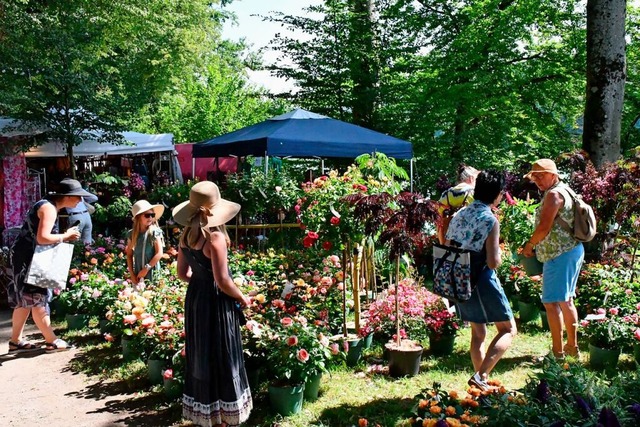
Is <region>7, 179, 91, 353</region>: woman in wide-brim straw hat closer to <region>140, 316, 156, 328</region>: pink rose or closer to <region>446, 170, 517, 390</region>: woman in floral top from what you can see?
<region>140, 316, 156, 328</region>: pink rose

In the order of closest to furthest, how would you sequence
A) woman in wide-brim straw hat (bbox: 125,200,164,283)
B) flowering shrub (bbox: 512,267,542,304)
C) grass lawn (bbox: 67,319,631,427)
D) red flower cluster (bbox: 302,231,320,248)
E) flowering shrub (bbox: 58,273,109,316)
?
grass lawn (bbox: 67,319,631,427), red flower cluster (bbox: 302,231,320,248), woman in wide-brim straw hat (bbox: 125,200,164,283), flowering shrub (bbox: 512,267,542,304), flowering shrub (bbox: 58,273,109,316)

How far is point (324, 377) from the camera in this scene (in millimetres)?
4398

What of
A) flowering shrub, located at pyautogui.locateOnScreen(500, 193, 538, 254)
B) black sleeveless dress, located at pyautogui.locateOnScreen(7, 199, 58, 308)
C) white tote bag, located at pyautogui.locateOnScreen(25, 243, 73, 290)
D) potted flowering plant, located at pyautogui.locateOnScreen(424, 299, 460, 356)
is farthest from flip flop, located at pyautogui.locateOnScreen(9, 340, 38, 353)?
flowering shrub, located at pyautogui.locateOnScreen(500, 193, 538, 254)

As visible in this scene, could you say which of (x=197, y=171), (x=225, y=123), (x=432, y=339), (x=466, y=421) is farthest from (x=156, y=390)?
(x=225, y=123)

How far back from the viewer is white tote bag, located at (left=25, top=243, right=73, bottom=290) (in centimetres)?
516

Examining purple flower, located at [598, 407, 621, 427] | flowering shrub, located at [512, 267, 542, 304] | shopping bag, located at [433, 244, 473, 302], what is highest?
shopping bag, located at [433, 244, 473, 302]

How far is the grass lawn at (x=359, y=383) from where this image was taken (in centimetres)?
372

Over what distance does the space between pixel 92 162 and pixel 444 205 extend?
36.5ft

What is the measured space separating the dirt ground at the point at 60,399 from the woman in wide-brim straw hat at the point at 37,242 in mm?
406

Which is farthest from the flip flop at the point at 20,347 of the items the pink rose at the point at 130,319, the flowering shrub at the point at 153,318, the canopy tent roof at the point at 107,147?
the canopy tent roof at the point at 107,147

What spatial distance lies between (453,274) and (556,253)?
1226mm

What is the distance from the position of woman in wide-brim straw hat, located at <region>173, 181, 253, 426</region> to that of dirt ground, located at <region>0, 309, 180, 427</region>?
0.72m

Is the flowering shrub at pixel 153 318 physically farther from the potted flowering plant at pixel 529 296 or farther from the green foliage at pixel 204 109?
the green foliage at pixel 204 109

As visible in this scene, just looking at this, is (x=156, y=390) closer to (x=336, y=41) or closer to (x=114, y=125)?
(x=114, y=125)
